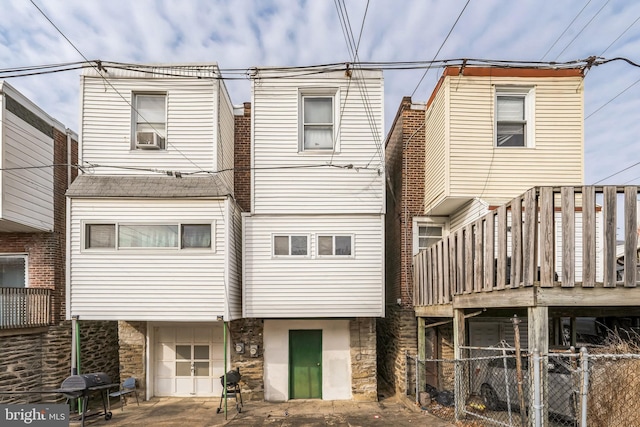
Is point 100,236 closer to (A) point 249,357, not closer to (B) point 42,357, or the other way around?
(B) point 42,357

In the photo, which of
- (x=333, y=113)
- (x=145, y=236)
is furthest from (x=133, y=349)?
(x=333, y=113)

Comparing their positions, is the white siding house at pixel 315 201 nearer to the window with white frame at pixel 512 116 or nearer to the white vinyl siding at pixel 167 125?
the white vinyl siding at pixel 167 125

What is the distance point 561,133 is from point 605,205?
4.67 metres

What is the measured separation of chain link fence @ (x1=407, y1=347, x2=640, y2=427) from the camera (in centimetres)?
500

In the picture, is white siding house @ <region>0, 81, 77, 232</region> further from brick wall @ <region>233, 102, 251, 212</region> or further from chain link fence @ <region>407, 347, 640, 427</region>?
chain link fence @ <region>407, 347, 640, 427</region>

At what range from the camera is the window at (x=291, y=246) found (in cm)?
974

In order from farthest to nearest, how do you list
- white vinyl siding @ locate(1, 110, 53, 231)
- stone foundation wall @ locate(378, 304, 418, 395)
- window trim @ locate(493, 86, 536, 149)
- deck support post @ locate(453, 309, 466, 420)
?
stone foundation wall @ locate(378, 304, 418, 395) → white vinyl siding @ locate(1, 110, 53, 231) → window trim @ locate(493, 86, 536, 149) → deck support post @ locate(453, 309, 466, 420)

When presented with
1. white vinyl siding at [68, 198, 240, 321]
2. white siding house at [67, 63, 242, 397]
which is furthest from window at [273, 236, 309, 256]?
white vinyl siding at [68, 198, 240, 321]

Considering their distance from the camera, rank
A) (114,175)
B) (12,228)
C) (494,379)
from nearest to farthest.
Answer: (494,379)
(114,175)
(12,228)

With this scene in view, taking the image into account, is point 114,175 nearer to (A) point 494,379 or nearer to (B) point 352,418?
(B) point 352,418

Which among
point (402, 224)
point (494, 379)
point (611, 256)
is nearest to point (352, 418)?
point (494, 379)

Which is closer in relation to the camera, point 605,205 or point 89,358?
point 605,205

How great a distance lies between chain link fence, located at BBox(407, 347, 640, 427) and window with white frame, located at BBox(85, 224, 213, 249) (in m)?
6.25

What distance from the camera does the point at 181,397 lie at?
10.8 m
